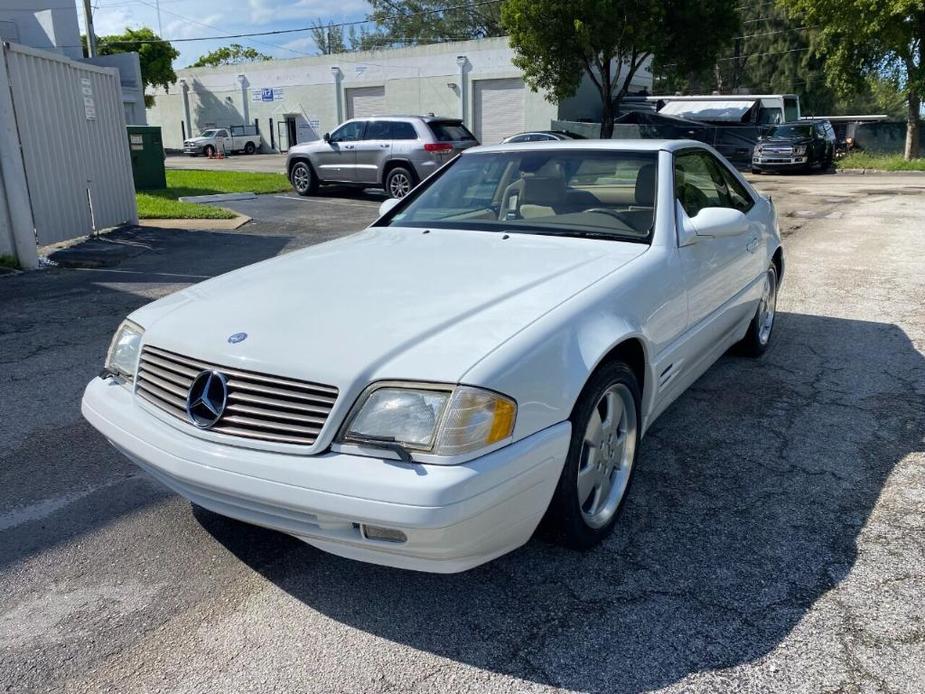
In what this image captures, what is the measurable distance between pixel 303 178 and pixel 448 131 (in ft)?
11.8

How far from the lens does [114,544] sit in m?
2.99

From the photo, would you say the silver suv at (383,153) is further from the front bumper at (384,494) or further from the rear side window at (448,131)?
the front bumper at (384,494)

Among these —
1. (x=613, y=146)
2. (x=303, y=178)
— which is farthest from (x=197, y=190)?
(x=613, y=146)

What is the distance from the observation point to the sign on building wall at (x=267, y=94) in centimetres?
4572

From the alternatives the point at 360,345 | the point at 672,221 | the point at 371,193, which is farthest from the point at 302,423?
the point at 371,193

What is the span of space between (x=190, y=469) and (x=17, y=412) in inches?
100

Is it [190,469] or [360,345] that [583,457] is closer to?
[360,345]

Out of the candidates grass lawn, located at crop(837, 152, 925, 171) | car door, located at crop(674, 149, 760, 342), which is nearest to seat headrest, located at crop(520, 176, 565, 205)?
car door, located at crop(674, 149, 760, 342)

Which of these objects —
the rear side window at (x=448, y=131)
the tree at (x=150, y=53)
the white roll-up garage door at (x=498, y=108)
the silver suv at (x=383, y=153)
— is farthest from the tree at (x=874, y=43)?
the tree at (x=150, y=53)

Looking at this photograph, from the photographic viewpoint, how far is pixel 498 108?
36.6 metres

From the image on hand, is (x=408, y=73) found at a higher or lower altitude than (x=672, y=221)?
higher

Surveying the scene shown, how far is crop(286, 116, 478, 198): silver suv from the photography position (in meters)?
15.4

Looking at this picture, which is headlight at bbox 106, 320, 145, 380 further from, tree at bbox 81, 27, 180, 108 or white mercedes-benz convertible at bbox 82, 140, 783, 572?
tree at bbox 81, 27, 180, 108

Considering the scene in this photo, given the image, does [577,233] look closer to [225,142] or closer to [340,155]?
[340,155]
